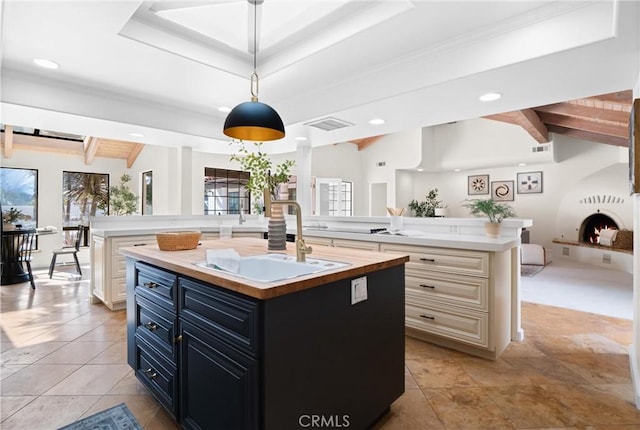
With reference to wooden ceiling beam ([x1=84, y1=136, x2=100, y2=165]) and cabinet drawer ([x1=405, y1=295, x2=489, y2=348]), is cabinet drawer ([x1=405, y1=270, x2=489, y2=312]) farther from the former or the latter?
wooden ceiling beam ([x1=84, y1=136, x2=100, y2=165])

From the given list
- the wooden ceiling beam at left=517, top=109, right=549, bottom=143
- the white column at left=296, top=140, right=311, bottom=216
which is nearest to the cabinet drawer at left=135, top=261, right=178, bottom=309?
the white column at left=296, top=140, right=311, bottom=216

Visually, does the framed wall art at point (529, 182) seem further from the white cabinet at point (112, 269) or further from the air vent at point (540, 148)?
the white cabinet at point (112, 269)

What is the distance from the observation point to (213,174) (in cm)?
744

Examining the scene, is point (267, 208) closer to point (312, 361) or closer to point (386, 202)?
point (312, 361)

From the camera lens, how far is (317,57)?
263cm

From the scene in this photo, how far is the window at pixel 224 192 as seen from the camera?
7.43 metres

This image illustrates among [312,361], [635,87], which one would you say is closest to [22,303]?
[312,361]

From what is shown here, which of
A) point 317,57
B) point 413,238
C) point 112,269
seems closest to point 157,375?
point 413,238

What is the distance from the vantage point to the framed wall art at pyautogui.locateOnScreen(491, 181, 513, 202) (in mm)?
8641

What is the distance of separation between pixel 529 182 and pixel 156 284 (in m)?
9.38

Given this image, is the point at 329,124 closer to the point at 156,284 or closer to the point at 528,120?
the point at 156,284

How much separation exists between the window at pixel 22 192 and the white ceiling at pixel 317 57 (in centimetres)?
415

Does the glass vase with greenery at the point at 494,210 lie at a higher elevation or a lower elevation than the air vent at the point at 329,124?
lower

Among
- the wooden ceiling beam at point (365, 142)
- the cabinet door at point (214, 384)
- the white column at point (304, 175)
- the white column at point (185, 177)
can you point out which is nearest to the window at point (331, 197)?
the wooden ceiling beam at point (365, 142)
